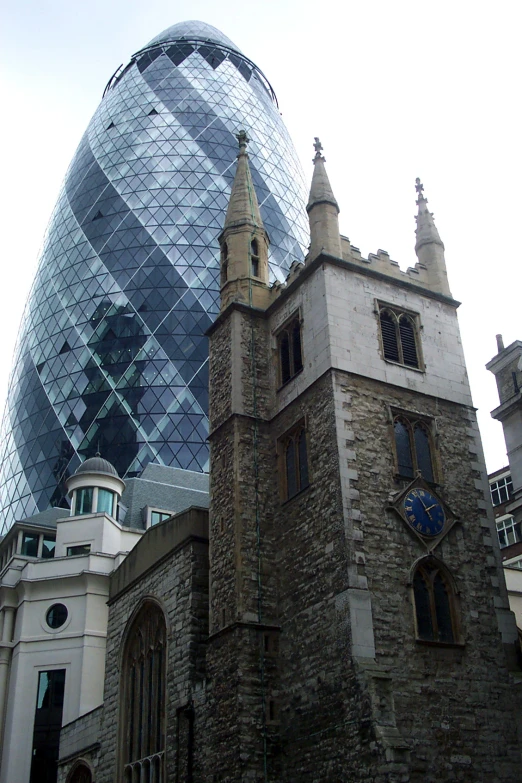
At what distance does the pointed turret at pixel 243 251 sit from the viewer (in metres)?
24.9

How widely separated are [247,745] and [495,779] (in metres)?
4.79

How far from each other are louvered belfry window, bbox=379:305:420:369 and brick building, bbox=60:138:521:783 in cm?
6

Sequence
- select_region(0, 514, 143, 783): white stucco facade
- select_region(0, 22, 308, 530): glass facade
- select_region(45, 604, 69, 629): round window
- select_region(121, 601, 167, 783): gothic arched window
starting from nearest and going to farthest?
select_region(121, 601, 167, 783): gothic arched window
select_region(0, 514, 143, 783): white stucco facade
select_region(45, 604, 69, 629): round window
select_region(0, 22, 308, 530): glass facade

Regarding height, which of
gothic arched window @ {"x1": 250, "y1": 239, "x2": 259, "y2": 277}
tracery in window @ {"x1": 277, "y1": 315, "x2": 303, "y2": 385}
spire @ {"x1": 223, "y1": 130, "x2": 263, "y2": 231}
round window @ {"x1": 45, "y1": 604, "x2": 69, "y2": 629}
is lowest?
round window @ {"x1": 45, "y1": 604, "x2": 69, "y2": 629}

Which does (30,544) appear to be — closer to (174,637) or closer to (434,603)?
(174,637)

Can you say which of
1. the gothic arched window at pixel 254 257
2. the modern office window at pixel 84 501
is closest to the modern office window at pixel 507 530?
the modern office window at pixel 84 501

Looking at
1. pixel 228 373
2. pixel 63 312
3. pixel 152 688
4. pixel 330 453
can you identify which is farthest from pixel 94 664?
pixel 63 312

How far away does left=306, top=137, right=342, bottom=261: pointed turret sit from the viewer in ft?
75.9

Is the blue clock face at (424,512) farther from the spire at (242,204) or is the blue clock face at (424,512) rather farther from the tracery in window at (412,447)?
the spire at (242,204)

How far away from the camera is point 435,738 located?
17812 millimetres

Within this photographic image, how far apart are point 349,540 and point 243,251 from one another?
9852 millimetres

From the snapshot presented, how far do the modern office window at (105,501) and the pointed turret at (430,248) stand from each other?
17761mm

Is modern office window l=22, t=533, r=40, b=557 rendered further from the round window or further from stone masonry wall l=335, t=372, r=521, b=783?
stone masonry wall l=335, t=372, r=521, b=783

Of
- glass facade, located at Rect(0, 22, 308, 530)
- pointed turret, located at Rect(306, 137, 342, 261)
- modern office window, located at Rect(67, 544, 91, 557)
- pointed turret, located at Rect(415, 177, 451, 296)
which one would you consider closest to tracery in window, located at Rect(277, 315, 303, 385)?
pointed turret, located at Rect(306, 137, 342, 261)
